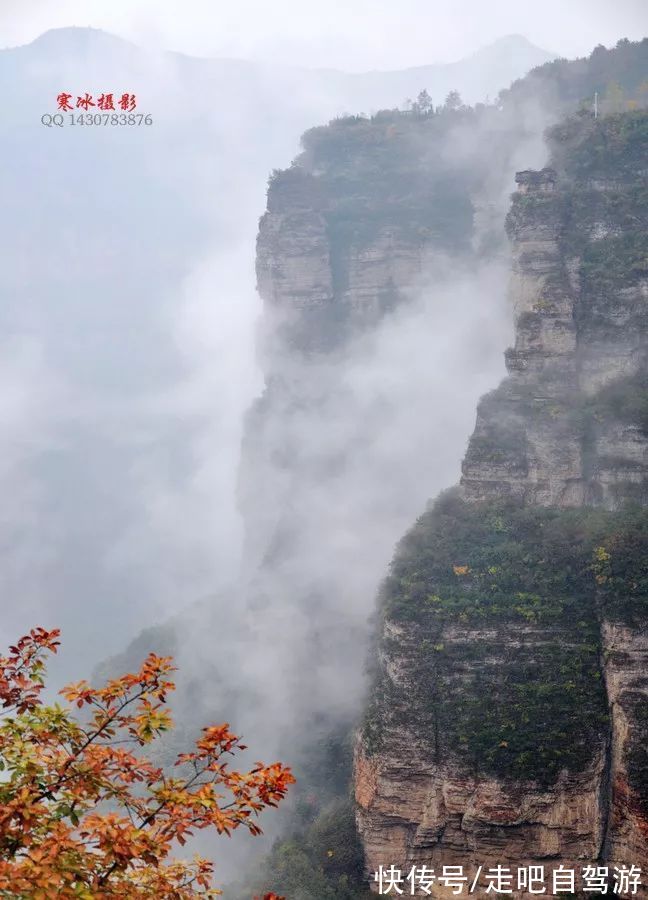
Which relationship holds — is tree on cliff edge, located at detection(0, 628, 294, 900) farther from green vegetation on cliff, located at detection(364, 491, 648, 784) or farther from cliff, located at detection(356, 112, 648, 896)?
cliff, located at detection(356, 112, 648, 896)

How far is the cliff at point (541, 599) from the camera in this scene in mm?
23891

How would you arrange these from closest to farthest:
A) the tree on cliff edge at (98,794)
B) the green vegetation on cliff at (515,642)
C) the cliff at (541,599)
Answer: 1. the tree on cliff edge at (98,794)
2. the cliff at (541,599)
3. the green vegetation on cliff at (515,642)

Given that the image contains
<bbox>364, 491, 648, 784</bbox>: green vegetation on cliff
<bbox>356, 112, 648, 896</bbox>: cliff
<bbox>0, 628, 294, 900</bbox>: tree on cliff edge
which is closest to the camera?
<bbox>0, 628, 294, 900</bbox>: tree on cliff edge

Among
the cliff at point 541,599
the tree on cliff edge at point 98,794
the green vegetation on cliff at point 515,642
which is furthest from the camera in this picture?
the green vegetation on cliff at point 515,642

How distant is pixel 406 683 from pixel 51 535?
41258 millimetres

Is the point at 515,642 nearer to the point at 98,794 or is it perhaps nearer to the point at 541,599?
the point at 541,599

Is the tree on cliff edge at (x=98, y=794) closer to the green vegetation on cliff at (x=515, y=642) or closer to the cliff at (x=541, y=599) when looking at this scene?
the green vegetation on cliff at (x=515, y=642)

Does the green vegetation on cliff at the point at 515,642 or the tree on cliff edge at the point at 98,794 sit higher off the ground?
the green vegetation on cliff at the point at 515,642

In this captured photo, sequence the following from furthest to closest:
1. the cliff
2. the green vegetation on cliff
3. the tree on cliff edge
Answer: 1. the green vegetation on cliff
2. the cliff
3. the tree on cliff edge

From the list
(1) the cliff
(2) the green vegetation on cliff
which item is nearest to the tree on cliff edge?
(2) the green vegetation on cliff

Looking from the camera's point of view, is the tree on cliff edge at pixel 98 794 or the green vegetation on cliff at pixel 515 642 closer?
the tree on cliff edge at pixel 98 794

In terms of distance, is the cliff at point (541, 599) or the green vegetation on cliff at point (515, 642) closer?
the cliff at point (541, 599)

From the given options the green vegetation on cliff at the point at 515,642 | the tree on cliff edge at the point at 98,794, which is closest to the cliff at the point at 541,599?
the green vegetation on cliff at the point at 515,642

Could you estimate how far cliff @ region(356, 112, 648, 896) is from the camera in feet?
78.4
